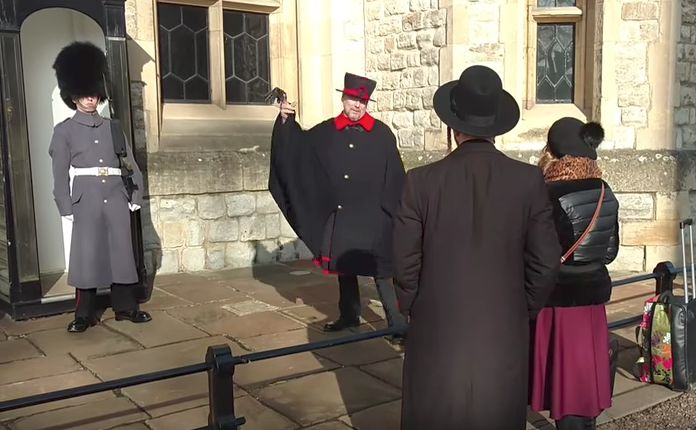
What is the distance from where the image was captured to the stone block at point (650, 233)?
22.4 ft

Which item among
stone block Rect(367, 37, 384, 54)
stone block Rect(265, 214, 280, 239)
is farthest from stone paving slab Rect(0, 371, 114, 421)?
stone block Rect(367, 37, 384, 54)

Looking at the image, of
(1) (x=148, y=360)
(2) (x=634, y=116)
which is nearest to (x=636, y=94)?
(2) (x=634, y=116)

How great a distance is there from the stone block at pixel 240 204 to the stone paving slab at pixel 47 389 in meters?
3.28

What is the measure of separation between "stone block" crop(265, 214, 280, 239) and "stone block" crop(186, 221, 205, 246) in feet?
2.42

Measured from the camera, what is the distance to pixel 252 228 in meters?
7.30

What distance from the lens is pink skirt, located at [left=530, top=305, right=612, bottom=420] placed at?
2988 millimetres

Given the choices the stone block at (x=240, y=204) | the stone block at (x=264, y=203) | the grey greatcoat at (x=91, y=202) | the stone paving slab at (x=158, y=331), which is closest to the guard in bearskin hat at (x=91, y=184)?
the grey greatcoat at (x=91, y=202)

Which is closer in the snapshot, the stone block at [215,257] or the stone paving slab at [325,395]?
the stone paving slab at [325,395]

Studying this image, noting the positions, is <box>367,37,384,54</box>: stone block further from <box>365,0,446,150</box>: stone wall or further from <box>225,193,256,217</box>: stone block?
<box>225,193,256,217</box>: stone block

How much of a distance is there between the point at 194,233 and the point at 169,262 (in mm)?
372

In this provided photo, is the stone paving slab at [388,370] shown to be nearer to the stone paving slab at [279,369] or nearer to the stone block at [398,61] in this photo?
the stone paving slab at [279,369]

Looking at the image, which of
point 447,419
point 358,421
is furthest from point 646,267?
point 447,419

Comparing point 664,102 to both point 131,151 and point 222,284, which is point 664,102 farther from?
point 131,151

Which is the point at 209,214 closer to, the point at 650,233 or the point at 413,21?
the point at 413,21
